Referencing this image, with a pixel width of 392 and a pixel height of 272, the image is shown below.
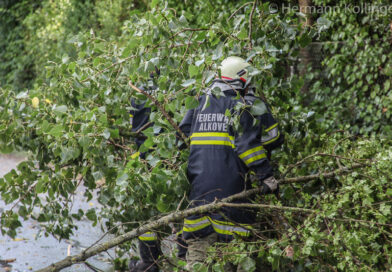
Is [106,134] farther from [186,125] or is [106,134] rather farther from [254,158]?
[254,158]

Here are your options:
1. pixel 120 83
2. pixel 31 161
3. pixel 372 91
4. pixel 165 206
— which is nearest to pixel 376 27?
pixel 372 91

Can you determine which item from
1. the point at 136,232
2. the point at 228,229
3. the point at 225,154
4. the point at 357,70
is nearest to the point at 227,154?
the point at 225,154

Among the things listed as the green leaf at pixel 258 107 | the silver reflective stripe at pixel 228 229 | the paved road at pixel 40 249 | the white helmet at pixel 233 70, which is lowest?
the paved road at pixel 40 249

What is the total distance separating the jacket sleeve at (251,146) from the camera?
9.84 ft

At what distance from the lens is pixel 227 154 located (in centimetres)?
314

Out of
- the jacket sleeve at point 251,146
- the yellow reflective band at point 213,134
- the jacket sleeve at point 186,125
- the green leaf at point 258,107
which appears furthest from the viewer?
the jacket sleeve at point 186,125

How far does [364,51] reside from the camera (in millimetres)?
5457

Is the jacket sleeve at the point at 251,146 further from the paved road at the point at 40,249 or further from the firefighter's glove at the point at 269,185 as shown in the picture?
the paved road at the point at 40,249

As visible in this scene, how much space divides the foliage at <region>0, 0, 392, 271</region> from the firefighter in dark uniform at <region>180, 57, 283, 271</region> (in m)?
0.13

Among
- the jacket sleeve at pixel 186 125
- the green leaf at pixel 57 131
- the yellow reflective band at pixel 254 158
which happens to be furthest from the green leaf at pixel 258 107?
the green leaf at pixel 57 131

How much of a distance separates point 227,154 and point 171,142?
15.7 inches

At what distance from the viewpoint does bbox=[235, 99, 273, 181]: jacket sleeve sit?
2998mm

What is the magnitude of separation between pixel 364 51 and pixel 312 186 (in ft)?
7.70

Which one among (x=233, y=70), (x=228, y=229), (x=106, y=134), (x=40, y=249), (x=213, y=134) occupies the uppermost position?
(x=233, y=70)
